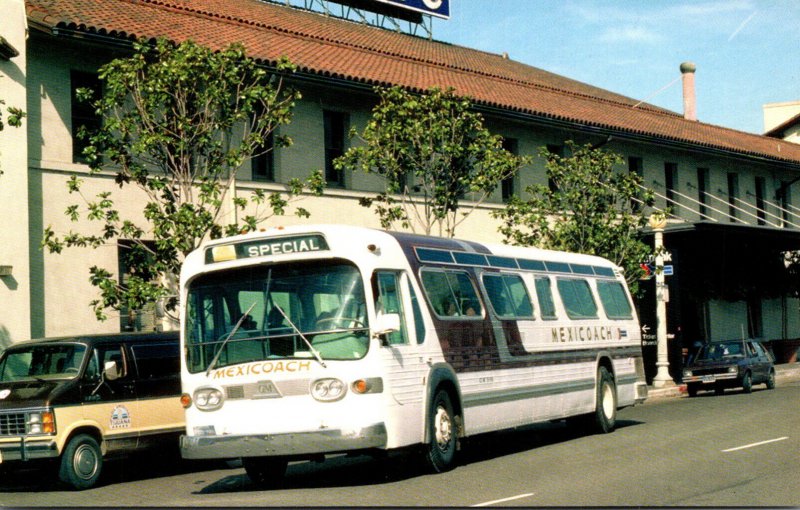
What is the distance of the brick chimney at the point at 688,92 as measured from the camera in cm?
4894

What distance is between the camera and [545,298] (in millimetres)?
16891

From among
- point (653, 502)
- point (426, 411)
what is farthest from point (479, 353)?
point (653, 502)

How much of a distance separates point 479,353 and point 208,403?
12.3 ft

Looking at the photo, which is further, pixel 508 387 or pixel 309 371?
pixel 508 387

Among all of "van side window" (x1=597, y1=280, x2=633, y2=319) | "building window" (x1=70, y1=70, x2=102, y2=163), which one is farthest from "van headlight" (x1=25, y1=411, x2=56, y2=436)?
"van side window" (x1=597, y1=280, x2=633, y2=319)

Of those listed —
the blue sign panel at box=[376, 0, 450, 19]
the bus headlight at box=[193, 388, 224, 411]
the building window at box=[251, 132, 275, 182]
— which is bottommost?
the bus headlight at box=[193, 388, 224, 411]

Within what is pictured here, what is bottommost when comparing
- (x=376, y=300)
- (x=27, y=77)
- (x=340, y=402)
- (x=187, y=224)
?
(x=340, y=402)

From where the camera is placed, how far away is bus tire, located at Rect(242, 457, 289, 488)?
1331cm

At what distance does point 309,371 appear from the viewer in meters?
12.0

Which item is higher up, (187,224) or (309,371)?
(187,224)

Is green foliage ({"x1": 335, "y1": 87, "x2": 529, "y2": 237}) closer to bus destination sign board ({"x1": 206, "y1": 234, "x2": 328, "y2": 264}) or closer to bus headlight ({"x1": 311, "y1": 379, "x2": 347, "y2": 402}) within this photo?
bus destination sign board ({"x1": 206, "y1": 234, "x2": 328, "y2": 264})

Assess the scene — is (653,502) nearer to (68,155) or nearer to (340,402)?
(340,402)

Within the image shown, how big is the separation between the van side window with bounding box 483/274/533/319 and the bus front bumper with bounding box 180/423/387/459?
387 cm

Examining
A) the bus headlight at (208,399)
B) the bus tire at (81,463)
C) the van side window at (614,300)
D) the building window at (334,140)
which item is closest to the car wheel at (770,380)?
the van side window at (614,300)
